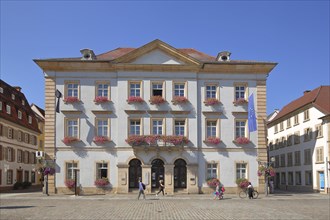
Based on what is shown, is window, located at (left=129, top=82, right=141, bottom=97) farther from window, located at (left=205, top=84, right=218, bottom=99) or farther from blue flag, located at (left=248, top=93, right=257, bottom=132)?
blue flag, located at (left=248, top=93, right=257, bottom=132)

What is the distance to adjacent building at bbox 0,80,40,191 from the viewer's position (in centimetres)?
5059

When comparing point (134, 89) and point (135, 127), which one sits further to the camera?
point (134, 89)

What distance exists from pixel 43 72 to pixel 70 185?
10508 millimetres

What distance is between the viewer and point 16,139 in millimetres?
55281

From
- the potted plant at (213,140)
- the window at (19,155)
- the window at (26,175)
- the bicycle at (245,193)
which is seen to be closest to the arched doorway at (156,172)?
the potted plant at (213,140)

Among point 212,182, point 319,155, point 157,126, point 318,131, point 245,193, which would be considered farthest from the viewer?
point 318,131

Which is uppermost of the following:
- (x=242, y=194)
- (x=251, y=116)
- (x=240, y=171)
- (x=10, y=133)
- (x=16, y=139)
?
(x=251, y=116)

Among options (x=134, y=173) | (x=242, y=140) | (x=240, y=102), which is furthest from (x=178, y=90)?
(x=134, y=173)

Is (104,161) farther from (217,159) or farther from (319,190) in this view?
(319,190)

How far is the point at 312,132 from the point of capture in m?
Answer: 47.9

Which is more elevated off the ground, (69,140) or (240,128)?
(240,128)

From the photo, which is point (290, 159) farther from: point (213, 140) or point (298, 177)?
point (213, 140)

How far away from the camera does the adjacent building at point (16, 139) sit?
50594mm

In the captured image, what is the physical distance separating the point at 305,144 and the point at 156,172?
18766mm
